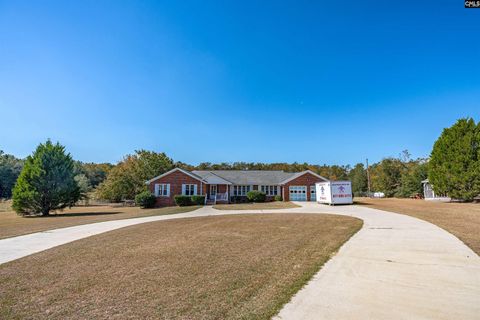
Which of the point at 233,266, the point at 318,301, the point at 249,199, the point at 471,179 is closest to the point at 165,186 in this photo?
the point at 249,199

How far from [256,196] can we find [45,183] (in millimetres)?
22359

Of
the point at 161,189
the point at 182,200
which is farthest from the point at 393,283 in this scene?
the point at 161,189

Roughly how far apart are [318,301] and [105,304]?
3322 mm

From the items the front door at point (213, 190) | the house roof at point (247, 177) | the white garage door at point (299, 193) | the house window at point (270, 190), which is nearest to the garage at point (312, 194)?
the white garage door at point (299, 193)

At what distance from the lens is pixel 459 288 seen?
452 cm

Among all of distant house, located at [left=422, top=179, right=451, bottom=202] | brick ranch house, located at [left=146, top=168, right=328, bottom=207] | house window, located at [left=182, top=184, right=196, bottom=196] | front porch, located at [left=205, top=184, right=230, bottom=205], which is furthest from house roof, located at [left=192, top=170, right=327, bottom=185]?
distant house, located at [left=422, top=179, right=451, bottom=202]

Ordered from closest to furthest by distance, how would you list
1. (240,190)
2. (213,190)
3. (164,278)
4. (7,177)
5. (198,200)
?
(164,278)
(198,200)
(213,190)
(240,190)
(7,177)

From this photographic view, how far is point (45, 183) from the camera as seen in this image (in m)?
25.0

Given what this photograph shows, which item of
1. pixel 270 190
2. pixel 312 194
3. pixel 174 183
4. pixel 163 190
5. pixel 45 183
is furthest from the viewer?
pixel 270 190

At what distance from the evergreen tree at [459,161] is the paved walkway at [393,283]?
81.7 feet

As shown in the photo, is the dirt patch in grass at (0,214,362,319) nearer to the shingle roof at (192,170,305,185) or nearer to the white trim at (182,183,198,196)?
the white trim at (182,183,198,196)

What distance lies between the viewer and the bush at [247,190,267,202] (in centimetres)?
3378

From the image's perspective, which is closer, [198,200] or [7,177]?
[198,200]

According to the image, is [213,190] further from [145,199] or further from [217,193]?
[145,199]
